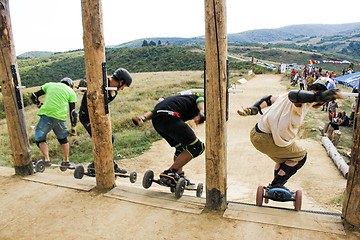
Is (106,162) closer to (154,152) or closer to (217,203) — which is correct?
(217,203)

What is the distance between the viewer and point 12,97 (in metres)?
4.62

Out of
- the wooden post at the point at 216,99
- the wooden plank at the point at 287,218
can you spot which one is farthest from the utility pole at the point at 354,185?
the wooden post at the point at 216,99

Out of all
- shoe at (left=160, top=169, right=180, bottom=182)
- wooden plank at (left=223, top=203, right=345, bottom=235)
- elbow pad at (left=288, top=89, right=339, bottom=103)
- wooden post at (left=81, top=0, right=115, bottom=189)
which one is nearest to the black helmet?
wooden post at (left=81, top=0, right=115, bottom=189)

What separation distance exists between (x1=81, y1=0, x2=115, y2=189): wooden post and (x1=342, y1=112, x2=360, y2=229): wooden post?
305 centimetres

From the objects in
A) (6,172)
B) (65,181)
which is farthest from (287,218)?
(6,172)

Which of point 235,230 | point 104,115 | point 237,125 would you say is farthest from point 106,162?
point 237,125

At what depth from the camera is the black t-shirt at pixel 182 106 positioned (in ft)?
12.0

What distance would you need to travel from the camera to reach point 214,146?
3164 millimetres

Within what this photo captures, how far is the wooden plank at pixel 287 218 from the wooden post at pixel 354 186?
15 cm

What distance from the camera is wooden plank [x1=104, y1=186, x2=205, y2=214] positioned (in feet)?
11.2

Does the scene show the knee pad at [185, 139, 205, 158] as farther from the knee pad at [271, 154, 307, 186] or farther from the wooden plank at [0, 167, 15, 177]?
the wooden plank at [0, 167, 15, 177]

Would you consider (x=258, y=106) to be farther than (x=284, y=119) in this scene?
Yes

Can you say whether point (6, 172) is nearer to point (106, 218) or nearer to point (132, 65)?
point (106, 218)

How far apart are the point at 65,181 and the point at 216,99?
9.72 feet
